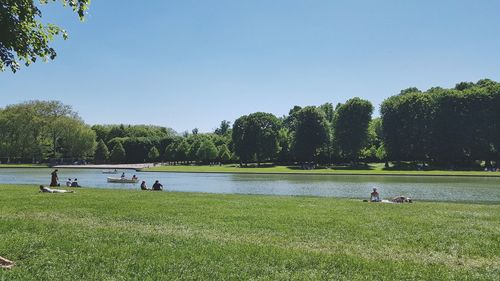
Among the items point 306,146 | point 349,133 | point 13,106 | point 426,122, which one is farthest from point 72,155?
point 426,122

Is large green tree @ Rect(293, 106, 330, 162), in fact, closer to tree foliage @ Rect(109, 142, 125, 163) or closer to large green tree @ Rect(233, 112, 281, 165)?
large green tree @ Rect(233, 112, 281, 165)

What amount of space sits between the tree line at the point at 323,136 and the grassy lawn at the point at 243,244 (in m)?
76.6

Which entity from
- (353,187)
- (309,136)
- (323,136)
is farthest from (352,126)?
(353,187)

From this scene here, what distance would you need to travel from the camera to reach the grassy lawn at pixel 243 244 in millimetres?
9453

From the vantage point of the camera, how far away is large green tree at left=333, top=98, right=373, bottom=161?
10325cm

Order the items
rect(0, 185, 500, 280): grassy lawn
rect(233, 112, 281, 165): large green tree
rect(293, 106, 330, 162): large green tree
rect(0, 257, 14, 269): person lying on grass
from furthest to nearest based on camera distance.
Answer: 1. rect(233, 112, 281, 165): large green tree
2. rect(293, 106, 330, 162): large green tree
3. rect(0, 257, 14, 269): person lying on grass
4. rect(0, 185, 500, 280): grassy lawn

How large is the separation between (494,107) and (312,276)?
9040 centimetres

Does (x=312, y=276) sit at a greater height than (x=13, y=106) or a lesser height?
lesser

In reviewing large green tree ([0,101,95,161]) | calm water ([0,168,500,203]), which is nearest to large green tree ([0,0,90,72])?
calm water ([0,168,500,203])

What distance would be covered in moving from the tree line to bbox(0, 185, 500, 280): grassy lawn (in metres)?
76.6

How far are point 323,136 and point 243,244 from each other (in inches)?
3898

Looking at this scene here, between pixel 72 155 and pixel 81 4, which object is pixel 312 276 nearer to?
pixel 81 4

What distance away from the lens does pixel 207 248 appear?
11609 millimetres

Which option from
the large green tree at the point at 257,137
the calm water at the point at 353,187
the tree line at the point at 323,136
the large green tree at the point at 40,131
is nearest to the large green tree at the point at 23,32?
the calm water at the point at 353,187
